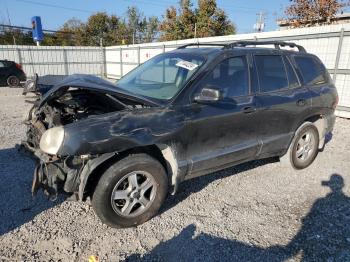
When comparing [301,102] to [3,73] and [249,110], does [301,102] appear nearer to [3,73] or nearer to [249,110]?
[249,110]

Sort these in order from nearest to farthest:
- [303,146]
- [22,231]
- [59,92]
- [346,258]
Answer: [346,258]
[22,231]
[59,92]
[303,146]

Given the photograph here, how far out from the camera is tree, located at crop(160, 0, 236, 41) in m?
28.3

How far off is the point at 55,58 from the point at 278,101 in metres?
19.6

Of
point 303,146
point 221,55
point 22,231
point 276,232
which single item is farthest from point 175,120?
point 303,146

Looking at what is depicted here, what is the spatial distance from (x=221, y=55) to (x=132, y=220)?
2205mm

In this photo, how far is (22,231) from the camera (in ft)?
10.1

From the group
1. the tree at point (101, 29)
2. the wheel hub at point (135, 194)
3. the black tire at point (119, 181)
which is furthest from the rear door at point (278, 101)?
the tree at point (101, 29)

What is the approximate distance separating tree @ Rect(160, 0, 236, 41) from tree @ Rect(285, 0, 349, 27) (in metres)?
10.0

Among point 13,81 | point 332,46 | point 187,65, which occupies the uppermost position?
point 332,46

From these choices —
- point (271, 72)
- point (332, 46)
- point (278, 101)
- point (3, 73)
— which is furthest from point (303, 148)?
point (3, 73)

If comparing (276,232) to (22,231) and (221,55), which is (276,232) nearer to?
(221,55)

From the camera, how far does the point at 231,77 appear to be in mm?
3752

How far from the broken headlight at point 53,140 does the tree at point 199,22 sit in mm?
26721

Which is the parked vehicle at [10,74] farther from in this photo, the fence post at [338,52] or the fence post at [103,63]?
the fence post at [338,52]
